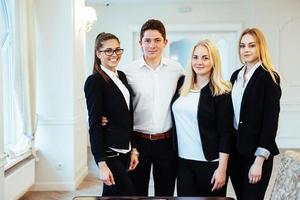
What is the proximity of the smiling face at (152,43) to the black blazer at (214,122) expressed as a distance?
15.7 inches

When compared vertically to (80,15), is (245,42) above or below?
below

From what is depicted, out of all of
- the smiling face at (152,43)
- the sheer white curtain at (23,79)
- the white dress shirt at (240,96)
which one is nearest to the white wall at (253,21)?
the sheer white curtain at (23,79)

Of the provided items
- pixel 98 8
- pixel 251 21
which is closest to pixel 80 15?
pixel 98 8

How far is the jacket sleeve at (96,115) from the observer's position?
210cm

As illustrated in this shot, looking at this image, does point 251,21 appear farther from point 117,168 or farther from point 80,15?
point 117,168

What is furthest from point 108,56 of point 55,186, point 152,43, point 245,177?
point 55,186

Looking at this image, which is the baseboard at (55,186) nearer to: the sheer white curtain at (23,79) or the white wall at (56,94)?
the white wall at (56,94)

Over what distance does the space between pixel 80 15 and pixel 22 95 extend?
1.32 meters

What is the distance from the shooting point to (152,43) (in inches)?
87.7

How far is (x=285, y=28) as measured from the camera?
6430 mm

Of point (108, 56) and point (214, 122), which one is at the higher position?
point (108, 56)

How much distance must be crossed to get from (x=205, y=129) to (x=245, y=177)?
37 centimetres

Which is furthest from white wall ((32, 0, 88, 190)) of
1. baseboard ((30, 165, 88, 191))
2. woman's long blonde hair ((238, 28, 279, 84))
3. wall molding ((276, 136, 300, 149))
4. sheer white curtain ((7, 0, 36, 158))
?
wall molding ((276, 136, 300, 149))

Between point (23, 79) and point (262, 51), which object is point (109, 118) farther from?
point (23, 79)
